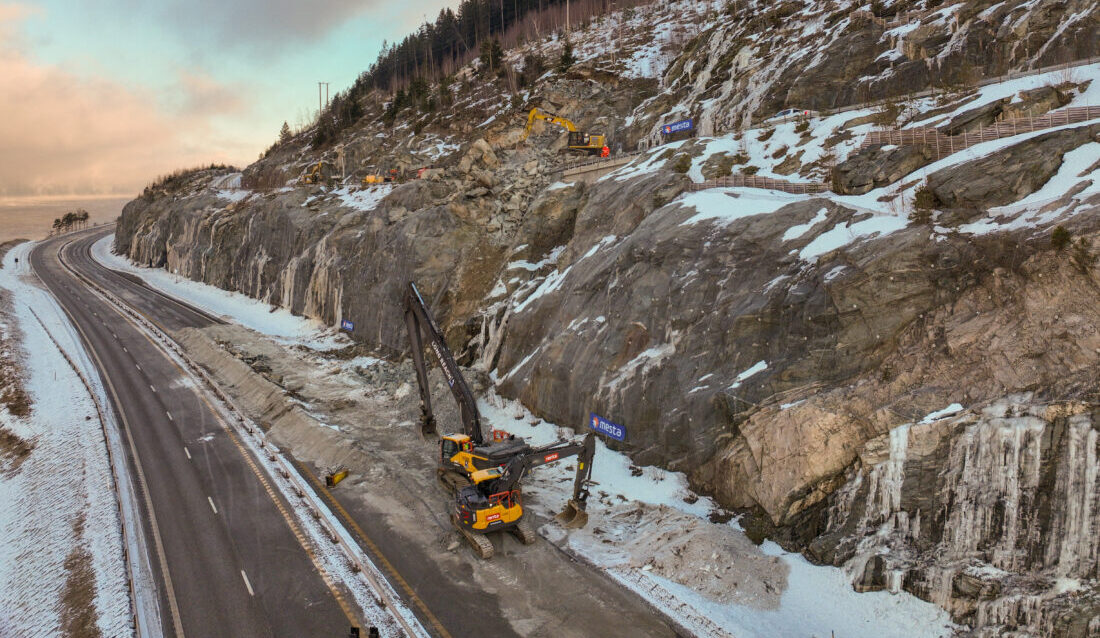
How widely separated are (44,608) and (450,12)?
135384 millimetres

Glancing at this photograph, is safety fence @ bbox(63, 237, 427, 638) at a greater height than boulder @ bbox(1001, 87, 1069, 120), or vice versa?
boulder @ bbox(1001, 87, 1069, 120)

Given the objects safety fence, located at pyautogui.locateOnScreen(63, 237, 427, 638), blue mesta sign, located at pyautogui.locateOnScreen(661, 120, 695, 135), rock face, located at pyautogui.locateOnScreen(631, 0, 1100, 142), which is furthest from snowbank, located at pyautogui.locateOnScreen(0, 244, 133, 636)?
blue mesta sign, located at pyautogui.locateOnScreen(661, 120, 695, 135)

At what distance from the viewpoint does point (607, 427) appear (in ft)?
80.5

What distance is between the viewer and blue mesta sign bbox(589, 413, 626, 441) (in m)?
24.2

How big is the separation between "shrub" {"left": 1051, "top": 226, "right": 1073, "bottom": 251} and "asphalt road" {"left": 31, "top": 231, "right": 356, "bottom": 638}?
22.3m

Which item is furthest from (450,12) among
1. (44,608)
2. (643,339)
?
(44,608)

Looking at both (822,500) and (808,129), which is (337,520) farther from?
(808,129)

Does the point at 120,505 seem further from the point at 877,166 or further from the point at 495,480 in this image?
the point at 877,166

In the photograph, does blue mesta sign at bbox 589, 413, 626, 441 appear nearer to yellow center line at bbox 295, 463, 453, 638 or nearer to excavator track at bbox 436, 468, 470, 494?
excavator track at bbox 436, 468, 470, 494

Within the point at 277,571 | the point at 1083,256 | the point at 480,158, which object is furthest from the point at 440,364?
the point at 480,158

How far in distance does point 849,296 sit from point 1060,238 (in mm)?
5595

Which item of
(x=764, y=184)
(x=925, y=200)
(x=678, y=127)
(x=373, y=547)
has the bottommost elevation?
(x=373, y=547)

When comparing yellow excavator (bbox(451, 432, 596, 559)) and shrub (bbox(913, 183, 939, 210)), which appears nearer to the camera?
yellow excavator (bbox(451, 432, 596, 559))

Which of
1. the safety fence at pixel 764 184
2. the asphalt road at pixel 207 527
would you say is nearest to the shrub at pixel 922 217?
the safety fence at pixel 764 184
